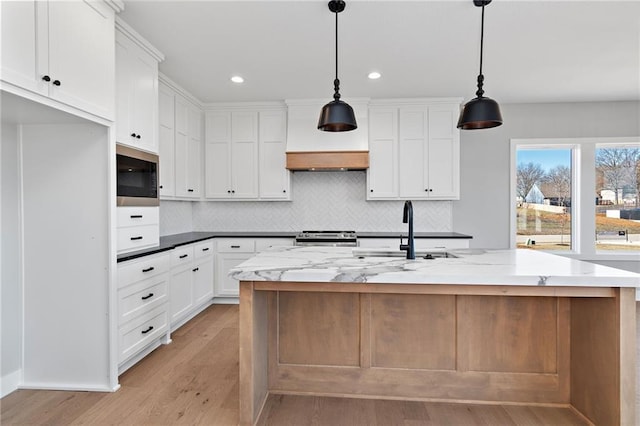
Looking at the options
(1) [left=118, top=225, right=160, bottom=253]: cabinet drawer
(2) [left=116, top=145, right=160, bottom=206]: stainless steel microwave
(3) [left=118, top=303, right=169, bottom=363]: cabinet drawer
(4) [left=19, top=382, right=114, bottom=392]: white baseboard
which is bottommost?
(4) [left=19, top=382, right=114, bottom=392]: white baseboard

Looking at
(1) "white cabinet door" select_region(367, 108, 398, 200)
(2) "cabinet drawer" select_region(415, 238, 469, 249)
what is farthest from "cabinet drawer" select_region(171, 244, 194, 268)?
(2) "cabinet drawer" select_region(415, 238, 469, 249)

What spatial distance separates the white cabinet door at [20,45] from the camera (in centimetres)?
161

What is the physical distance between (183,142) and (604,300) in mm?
4045

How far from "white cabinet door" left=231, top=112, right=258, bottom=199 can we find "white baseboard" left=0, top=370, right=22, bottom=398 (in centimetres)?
279

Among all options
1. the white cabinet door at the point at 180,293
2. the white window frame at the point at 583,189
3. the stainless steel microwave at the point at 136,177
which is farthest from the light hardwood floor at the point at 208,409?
the white window frame at the point at 583,189

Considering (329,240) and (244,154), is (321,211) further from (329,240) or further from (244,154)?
(244,154)

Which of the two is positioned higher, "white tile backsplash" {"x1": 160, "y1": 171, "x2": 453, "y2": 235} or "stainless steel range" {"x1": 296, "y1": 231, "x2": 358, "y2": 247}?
"white tile backsplash" {"x1": 160, "y1": 171, "x2": 453, "y2": 235}

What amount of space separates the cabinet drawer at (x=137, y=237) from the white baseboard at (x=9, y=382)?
1.00 meters

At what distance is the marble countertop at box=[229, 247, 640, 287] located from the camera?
1.63 meters

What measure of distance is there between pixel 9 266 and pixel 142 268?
2.56 ft

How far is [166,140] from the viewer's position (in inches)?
146

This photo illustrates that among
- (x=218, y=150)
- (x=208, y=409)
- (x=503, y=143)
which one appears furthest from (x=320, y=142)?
(x=208, y=409)

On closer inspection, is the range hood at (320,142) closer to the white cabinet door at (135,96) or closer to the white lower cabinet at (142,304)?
the white cabinet door at (135,96)

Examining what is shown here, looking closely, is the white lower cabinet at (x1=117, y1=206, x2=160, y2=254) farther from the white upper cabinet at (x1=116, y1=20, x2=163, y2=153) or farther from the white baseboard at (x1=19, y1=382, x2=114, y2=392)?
the white baseboard at (x1=19, y1=382, x2=114, y2=392)
